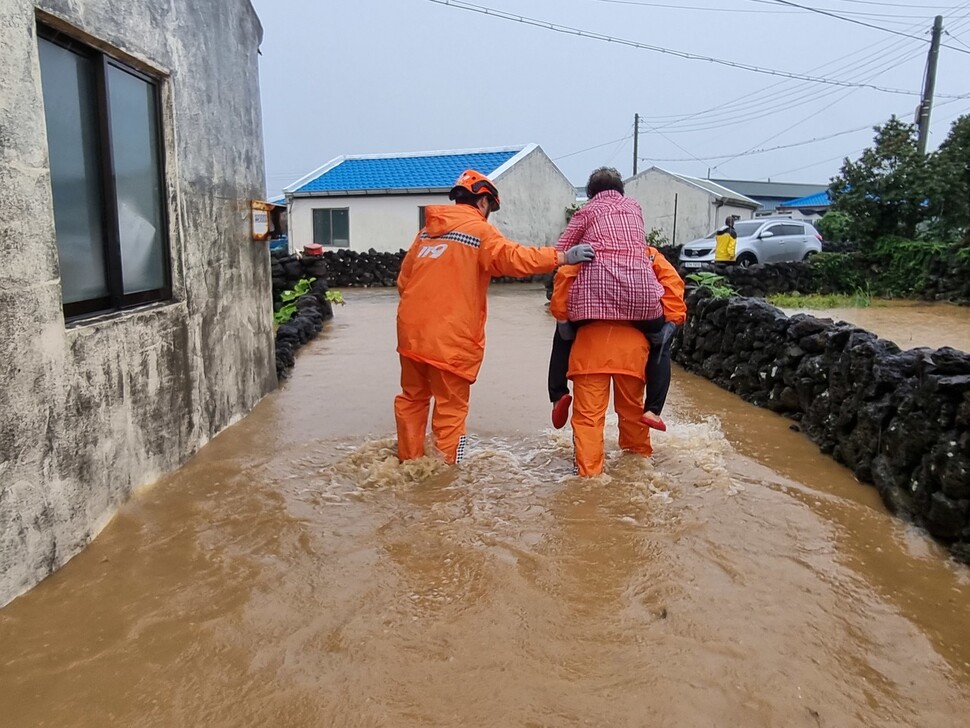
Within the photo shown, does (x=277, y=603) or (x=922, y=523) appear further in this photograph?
(x=922, y=523)

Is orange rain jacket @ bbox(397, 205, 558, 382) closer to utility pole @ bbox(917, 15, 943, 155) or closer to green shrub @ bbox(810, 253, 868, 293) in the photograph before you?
green shrub @ bbox(810, 253, 868, 293)

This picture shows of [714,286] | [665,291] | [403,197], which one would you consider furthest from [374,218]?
[665,291]

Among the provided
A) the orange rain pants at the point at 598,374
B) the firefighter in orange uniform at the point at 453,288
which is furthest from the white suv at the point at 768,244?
the firefighter in orange uniform at the point at 453,288

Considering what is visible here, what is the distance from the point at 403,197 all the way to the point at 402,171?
2.20 meters

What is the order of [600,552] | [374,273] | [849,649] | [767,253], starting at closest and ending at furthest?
[849,649] < [600,552] < [767,253] < [374,273]

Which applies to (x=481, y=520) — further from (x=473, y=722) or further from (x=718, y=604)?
(x=473, y=722)

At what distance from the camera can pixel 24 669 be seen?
2615 millimetres

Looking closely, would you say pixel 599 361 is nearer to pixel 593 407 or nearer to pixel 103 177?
pixel 593 407

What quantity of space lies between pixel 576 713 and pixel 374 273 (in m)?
20.9

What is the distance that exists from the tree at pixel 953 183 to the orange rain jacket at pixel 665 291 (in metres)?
15.1

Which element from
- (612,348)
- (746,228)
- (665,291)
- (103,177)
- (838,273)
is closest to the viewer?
(103,177)

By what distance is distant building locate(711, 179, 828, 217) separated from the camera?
50438 millimetres

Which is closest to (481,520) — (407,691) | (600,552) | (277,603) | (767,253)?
(600,552)

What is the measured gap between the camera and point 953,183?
55.5 ft
